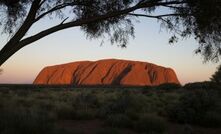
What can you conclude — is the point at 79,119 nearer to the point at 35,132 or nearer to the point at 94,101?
the point at 35,132

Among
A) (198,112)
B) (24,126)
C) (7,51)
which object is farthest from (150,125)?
(7,51)

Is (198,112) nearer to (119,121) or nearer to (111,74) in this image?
(119,121)

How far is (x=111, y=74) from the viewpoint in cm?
13938

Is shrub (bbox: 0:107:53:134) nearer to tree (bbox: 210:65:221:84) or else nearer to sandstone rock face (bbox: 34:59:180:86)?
tree (bbox: 210:65:221:84)

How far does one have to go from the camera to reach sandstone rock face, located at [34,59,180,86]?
136625 millimetres

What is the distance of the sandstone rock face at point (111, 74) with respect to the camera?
137 meters

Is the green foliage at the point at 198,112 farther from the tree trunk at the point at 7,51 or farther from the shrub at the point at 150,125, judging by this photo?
the tree trunk at the point at 7,51

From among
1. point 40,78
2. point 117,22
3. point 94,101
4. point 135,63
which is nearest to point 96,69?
point 135,63

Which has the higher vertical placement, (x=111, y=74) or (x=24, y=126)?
(x=24, y=126)

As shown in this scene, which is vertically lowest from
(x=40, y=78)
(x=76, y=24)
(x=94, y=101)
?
(x=40, y=78)

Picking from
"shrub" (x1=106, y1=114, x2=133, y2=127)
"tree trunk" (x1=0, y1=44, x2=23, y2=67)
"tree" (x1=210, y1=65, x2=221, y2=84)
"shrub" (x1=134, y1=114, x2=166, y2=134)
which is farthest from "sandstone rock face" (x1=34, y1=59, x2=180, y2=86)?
"tree trunk" (x1=0, y1=44, x2=23, y2=67)

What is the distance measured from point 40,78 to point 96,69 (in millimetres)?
26965

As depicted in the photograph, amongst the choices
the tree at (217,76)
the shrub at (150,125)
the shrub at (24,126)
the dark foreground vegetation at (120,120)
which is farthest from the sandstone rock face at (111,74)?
the shrub at (24,126)

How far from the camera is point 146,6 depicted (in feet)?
35.8
